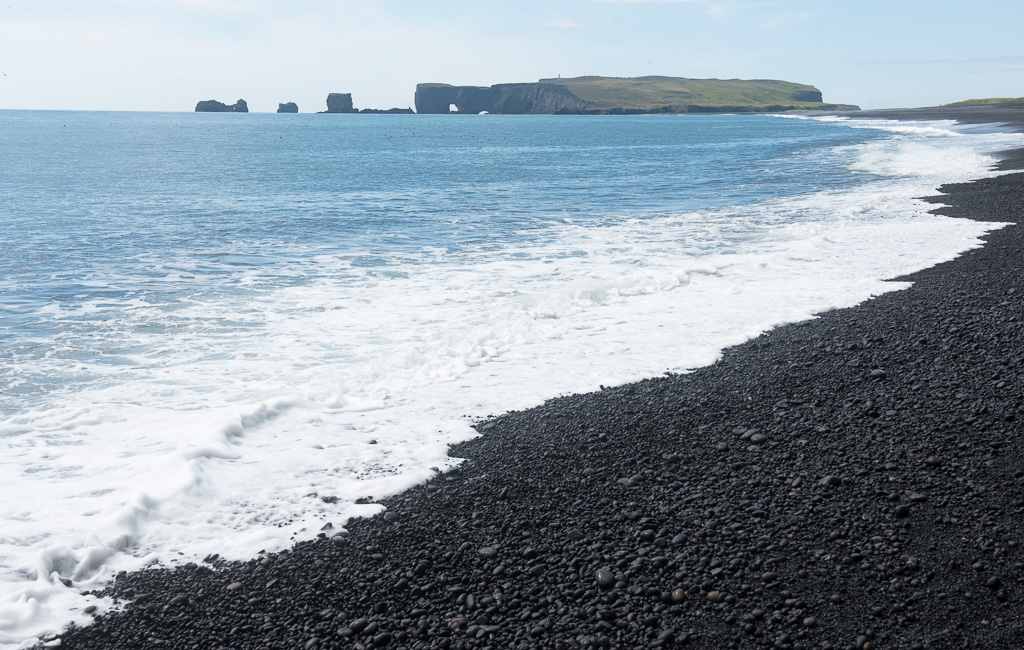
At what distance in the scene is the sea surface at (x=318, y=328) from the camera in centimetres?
689

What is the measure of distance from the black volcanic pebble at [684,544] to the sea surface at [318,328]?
0.71 metres

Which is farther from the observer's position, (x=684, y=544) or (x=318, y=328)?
(x=318, y=328)

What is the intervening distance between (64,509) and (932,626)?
7.64 metres

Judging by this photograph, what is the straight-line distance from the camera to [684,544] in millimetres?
5602

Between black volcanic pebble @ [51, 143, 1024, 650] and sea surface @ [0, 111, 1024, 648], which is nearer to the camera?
black volcanic pebble @ [51, 143, 1024, 650]

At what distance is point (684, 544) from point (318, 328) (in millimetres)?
9417

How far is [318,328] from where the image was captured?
524 inches

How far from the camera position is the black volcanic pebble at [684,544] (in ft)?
15.7

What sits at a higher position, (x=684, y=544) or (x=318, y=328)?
(x=318, y=328)

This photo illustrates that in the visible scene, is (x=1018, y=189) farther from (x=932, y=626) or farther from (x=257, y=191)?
(x=257, y=191)

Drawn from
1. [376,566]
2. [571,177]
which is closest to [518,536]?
[376,566]

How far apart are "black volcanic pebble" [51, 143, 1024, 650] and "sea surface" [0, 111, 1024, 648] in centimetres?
71

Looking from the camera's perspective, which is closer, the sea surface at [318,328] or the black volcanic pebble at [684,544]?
the black volcanic pebble at [684,544]

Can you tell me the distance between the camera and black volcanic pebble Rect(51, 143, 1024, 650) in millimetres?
4789
